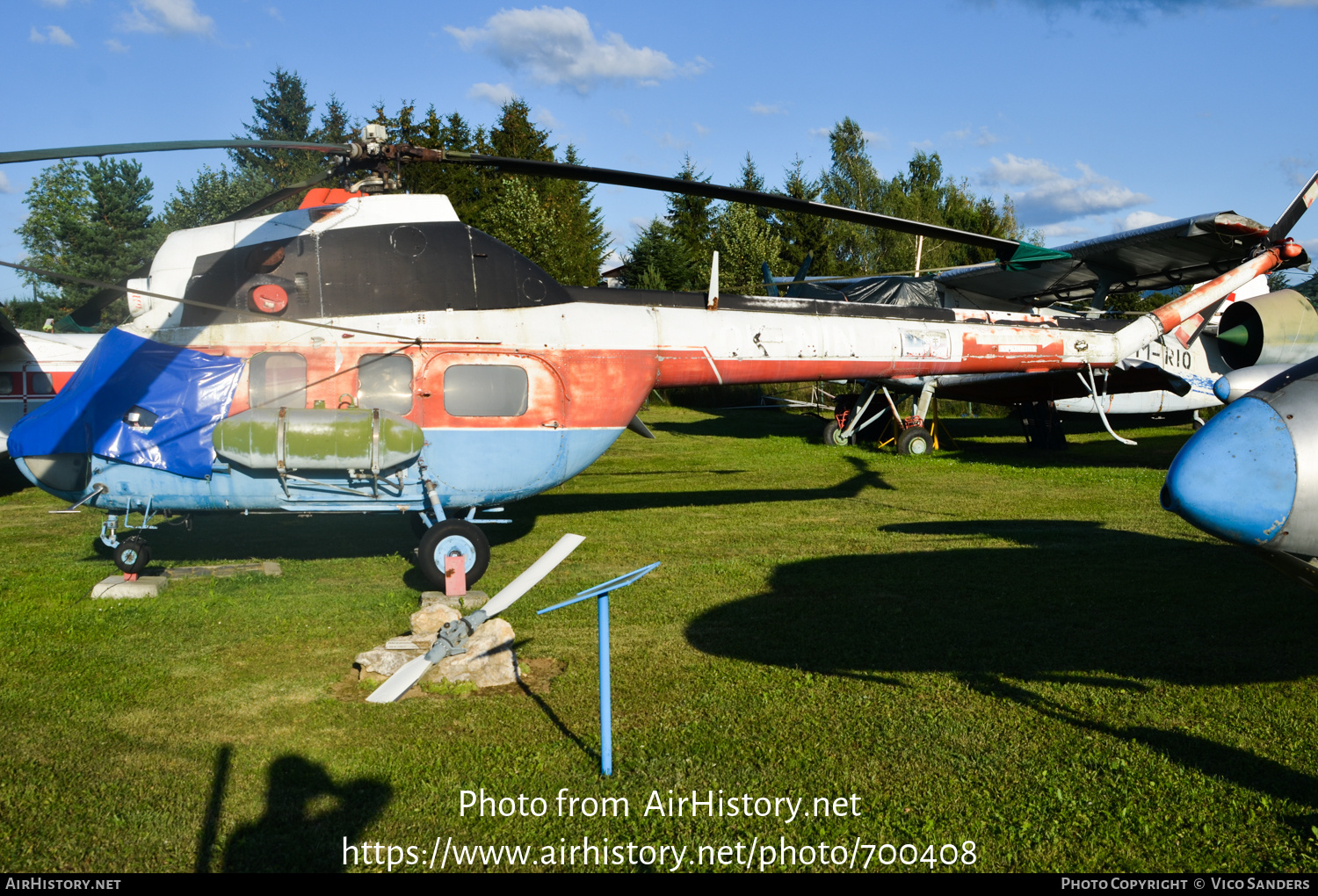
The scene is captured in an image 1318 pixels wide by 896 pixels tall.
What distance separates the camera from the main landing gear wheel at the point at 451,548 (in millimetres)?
8047

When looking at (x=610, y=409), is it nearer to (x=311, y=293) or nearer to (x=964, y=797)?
(x=311, y=293)

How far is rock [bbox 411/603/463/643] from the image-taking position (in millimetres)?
6324

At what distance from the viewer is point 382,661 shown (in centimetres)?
604

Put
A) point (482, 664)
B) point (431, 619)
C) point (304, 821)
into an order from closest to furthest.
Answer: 1. point (304, 821)
2. point (482, 664)
3. point (431, 619)

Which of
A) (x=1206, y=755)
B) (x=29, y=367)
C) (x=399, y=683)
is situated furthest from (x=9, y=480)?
(x=1206, y=755)

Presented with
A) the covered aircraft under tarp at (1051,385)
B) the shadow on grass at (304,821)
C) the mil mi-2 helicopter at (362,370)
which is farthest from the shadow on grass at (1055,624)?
the covered aircraft under tarp at (1051,385)

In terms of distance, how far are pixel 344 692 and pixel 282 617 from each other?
2.01 m

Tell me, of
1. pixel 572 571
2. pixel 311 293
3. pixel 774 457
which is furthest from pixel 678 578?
pixel 774 457

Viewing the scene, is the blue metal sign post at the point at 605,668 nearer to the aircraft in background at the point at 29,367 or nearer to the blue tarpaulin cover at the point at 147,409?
the blue tarpaulin cover at the point at 147,409

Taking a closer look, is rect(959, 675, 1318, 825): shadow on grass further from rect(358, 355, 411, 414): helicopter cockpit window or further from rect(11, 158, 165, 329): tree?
rect(11, 158, 165, 329): tree

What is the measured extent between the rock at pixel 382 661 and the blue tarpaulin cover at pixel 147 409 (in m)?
3.04

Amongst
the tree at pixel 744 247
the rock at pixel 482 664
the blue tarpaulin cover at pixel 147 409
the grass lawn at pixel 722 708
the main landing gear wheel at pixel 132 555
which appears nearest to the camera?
the grass lawn at pixel 722 708

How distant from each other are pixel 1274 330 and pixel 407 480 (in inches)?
362

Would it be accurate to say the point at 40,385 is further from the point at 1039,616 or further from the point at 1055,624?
the point at 1055,624
